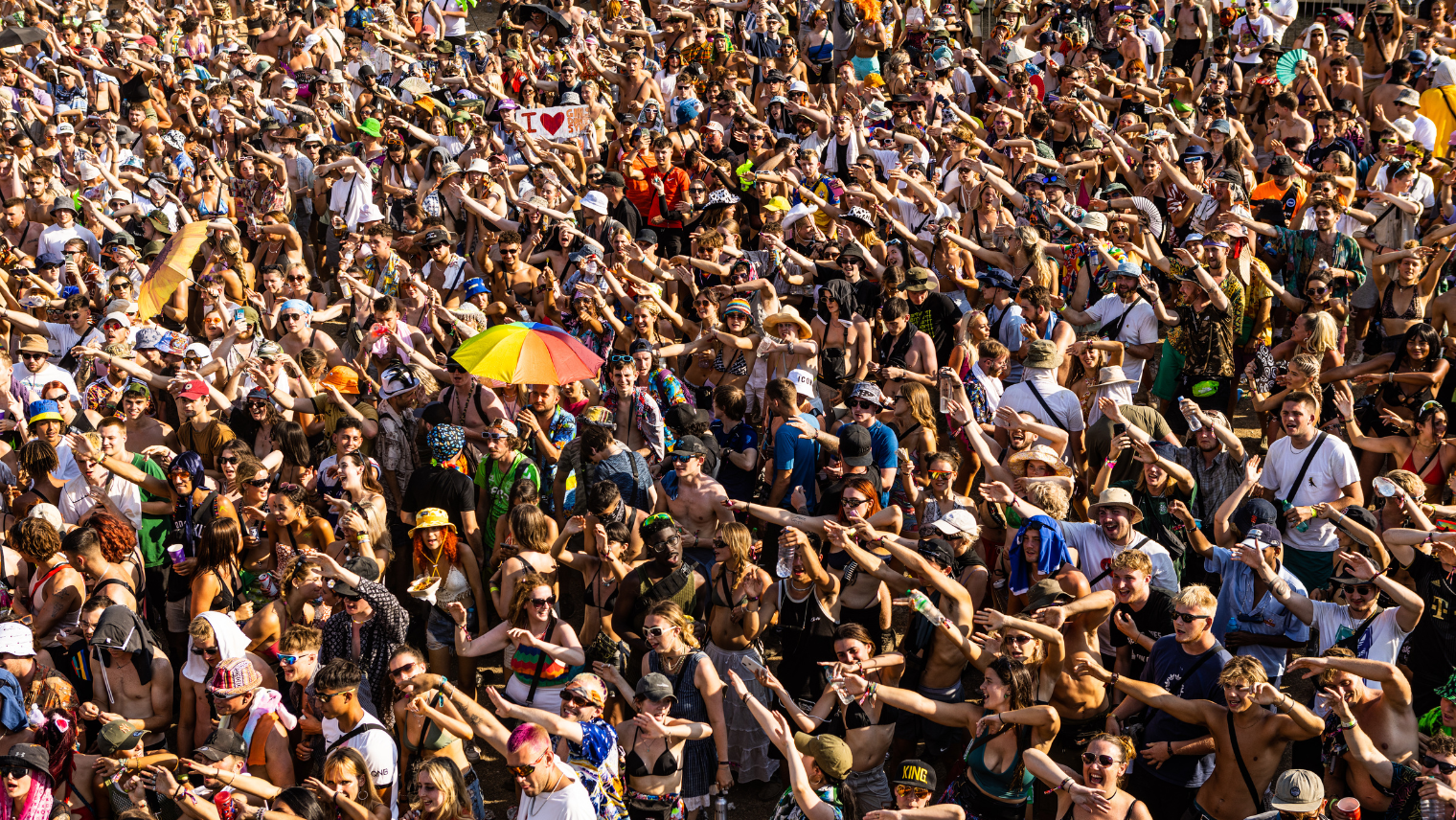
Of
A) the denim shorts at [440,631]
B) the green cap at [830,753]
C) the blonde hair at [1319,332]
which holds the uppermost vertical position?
the blonde hair at [1319,332]

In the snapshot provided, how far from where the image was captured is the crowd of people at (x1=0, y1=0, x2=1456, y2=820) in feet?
21.9

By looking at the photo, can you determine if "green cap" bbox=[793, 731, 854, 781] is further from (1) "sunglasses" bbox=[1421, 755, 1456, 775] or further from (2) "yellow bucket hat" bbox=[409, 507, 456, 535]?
(2) "yellow bucket hat" bbox=[409, 507, 456, 535]

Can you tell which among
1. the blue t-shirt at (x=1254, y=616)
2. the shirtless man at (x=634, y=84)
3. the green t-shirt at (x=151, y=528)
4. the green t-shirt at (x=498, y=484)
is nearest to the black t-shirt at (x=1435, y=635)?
the blue t-shirt at (x=1254, y=616)

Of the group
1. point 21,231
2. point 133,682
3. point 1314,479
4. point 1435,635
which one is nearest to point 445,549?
point 133,682

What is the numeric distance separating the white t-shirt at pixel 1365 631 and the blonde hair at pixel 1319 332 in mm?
2832

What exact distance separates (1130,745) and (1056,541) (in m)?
1.58

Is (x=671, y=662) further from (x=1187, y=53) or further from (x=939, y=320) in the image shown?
(x=1187, y=53)

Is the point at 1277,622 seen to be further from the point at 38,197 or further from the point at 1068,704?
the point at 38,197

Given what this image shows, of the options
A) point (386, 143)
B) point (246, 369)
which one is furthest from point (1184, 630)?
point (386, 143)

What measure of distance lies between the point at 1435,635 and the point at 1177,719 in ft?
4.59

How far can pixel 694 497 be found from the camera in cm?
854

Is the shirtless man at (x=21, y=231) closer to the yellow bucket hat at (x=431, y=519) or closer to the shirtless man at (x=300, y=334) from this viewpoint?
the shirtless man at (x=300, y=334)

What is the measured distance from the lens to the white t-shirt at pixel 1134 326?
10.0m

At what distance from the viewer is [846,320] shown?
1027 centimetres
